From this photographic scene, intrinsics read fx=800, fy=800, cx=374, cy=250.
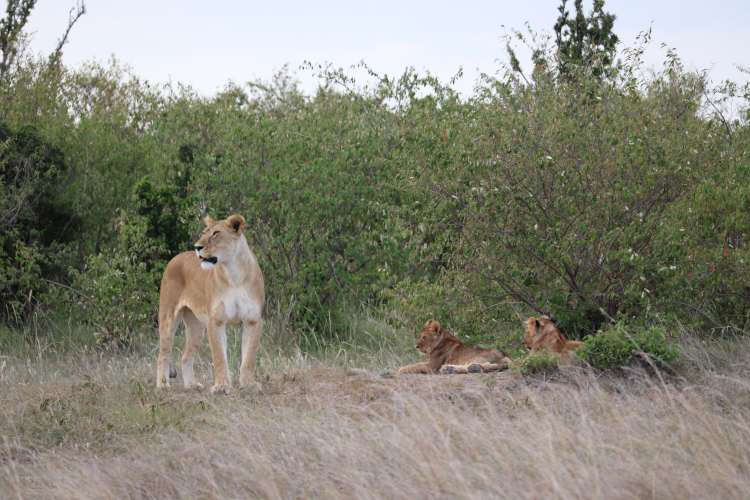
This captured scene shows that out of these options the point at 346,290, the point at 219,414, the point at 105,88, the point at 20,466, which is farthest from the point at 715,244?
the point at 105,88

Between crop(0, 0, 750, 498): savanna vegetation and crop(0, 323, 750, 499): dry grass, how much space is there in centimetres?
3

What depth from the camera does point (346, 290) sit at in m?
12.5

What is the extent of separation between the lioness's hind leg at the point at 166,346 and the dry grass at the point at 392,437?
7.6 inches

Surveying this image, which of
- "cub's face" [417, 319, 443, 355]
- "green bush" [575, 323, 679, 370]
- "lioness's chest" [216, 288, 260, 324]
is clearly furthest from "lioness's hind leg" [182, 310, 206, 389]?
"green bush" [575, 323, 679, 370]

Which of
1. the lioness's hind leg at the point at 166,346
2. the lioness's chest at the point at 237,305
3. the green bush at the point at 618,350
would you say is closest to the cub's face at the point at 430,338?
the green bush at the point at 618,350

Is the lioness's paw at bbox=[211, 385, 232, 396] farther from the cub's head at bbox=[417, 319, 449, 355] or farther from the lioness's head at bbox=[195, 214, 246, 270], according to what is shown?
the cub's head at bbox=[417, 319, 449, 355]

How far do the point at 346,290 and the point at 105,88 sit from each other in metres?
19.7

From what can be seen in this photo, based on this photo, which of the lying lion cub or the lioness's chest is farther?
the lying lion cub

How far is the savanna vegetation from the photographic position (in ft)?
15.7

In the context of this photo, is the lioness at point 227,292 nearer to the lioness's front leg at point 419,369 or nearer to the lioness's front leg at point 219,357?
the lioness's front leg at point 219,357

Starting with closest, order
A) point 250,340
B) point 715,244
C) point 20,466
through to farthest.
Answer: point 20,466 → point 250,340 → point 715,244

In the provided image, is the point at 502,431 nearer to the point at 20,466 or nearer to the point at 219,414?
the point at 219,414

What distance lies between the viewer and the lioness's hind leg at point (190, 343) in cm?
838

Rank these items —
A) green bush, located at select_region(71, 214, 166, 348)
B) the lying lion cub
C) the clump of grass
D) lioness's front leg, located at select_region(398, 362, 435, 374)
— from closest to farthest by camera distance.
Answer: the clump of grass < the lying lion cub < lioness's front leg, located at select_region(398, 362, 435, 374) < green bush, located at select_region(71, 214, 166, 348)
